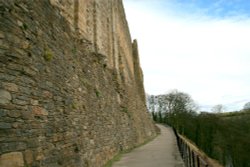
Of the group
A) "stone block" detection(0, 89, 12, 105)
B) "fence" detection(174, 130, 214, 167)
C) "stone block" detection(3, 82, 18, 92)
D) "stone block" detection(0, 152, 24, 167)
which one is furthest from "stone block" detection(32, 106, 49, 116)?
"fence" detection(174, 130, 214, 167)

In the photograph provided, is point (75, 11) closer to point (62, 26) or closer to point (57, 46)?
point (62, 26)

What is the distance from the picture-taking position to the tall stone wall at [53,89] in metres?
5.77

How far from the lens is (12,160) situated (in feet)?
17.8

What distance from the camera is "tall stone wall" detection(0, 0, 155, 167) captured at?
577cm

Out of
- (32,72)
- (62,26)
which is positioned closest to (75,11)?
(62,26)

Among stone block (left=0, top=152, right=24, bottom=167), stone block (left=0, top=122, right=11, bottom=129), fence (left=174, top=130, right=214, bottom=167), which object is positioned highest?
stone block (left=0, top=122, right=11, bottom=129)

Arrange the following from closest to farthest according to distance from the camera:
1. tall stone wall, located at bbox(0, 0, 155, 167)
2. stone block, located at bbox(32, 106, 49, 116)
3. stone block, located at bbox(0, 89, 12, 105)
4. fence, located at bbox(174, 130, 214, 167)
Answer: fence, located at bbox(174, 130, 214, 167) < stone block, located at bbox(0, 89, 12, 105) < tall stone wall, located at bbox(0, 0, 155, 167) < stone block, located at bbox(32, 106, 49, 116)

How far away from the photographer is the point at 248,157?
92.9 feet

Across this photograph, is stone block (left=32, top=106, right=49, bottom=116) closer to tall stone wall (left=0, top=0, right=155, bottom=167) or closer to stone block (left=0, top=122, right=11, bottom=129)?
tall stone wall (left=0, top=0, right=155, bottom=167)

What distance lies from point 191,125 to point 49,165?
32.9 meters

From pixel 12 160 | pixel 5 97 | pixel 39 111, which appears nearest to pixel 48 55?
pixel 39 111

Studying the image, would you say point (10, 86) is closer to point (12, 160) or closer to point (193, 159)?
point (12, 160)

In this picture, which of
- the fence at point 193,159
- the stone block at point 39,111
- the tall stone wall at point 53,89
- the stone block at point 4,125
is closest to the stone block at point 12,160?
Result: the tall stone wall at point 53,89

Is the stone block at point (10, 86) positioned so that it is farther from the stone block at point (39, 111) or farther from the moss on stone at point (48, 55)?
the moss on stone at point (48, 55)
